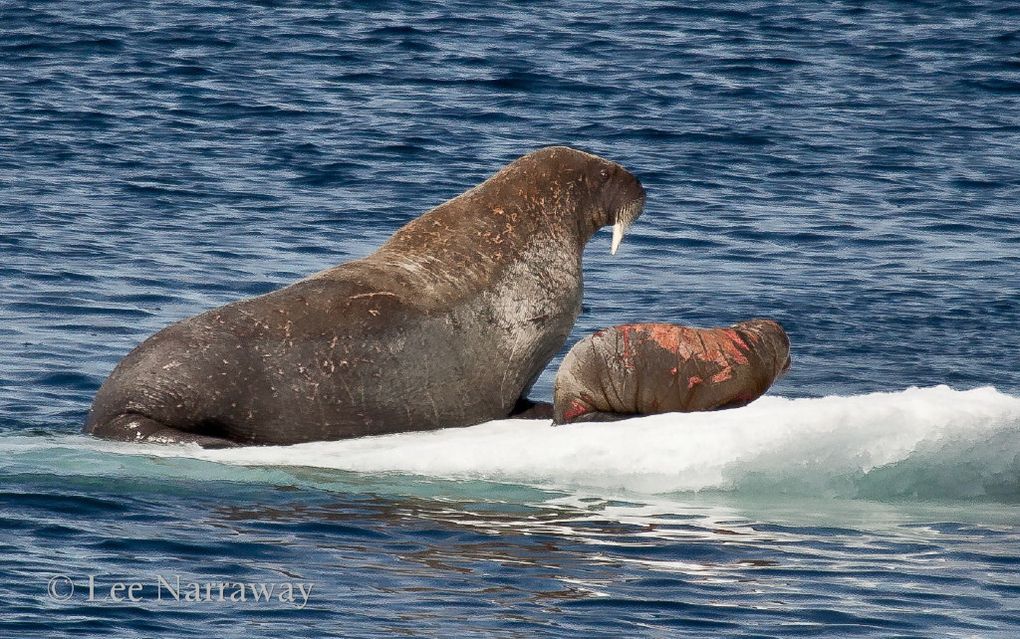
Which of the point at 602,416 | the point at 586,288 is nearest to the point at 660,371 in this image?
the point at 602,416

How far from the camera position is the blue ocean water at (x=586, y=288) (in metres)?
7.18

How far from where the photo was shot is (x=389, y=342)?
975 centimetres

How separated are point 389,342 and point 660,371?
1538mm

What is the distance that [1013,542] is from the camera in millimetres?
7973

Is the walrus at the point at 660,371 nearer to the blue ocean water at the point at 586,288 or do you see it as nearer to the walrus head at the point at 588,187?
the blue ocean water at the point at 586,288

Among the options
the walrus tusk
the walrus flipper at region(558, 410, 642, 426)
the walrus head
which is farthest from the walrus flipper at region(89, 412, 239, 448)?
the walrus tusk

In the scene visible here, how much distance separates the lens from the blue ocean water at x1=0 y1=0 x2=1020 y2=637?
718 centimetres

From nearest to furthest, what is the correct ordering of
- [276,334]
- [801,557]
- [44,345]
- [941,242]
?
[801,557] < [276,334] < [44,345] < [941,242]

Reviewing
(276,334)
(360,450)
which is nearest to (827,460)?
(360,450)

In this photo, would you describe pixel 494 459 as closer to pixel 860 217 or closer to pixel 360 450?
pixel 360 450

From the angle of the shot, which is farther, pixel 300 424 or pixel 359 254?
pixel 359 254

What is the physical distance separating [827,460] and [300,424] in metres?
2.94

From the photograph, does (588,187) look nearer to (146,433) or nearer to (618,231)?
(618,231)

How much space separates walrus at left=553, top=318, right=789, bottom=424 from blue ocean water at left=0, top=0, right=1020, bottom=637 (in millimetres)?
363
